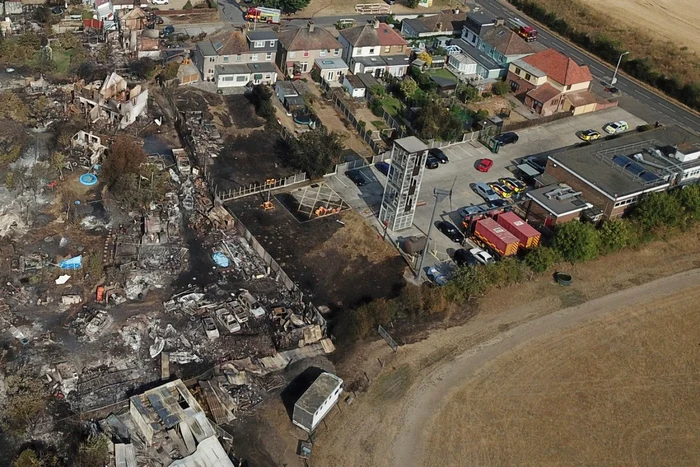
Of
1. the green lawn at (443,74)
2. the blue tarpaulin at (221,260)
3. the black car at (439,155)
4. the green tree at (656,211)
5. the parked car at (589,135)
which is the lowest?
the blue tarpaulin at (221,260)

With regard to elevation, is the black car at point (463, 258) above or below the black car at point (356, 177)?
above

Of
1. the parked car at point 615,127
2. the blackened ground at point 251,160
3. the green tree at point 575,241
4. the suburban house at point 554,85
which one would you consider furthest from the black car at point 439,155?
the parked car at point 615,127

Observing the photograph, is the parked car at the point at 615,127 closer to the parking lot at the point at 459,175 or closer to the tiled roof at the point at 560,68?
the parking lot at the point at 459,175

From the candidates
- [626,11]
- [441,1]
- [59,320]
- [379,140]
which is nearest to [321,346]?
[59,320]

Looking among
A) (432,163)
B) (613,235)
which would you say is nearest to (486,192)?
(432,163)

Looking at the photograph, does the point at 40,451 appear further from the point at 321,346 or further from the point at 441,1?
the point at 441,1

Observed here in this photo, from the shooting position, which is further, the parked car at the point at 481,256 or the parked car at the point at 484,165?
the parked car at the point at 484,165
